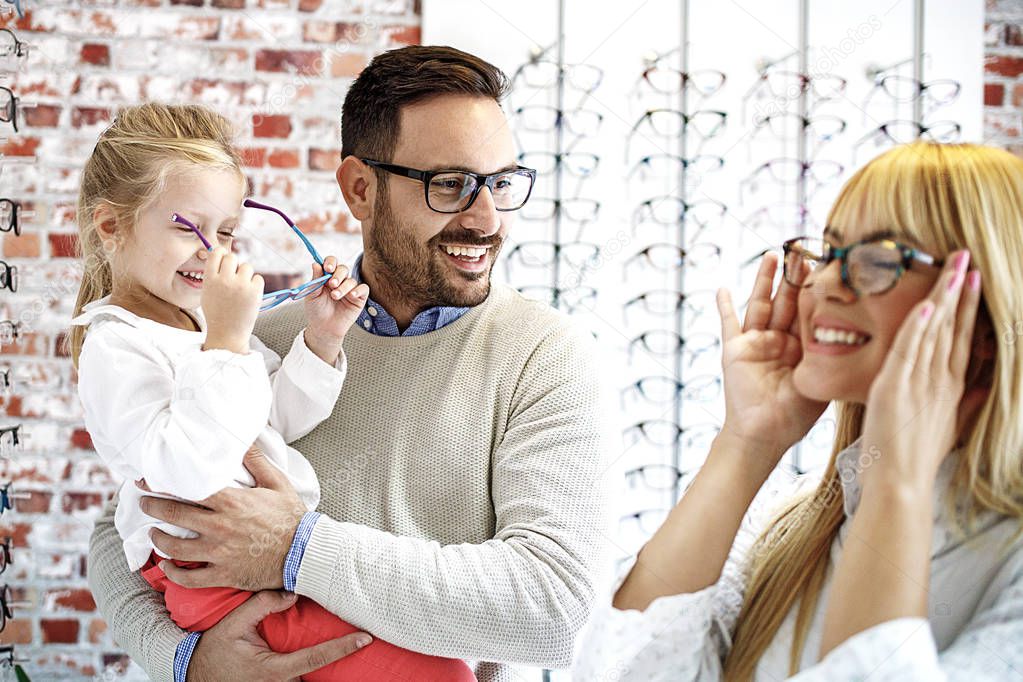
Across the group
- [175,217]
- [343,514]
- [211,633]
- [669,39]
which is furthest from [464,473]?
[669,39]

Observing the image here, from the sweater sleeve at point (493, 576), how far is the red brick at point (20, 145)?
5.00 ft

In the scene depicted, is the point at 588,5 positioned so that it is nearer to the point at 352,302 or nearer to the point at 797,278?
the point at 352,302

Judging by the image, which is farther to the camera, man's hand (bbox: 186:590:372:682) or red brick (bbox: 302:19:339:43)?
red brick (bbox: 302:19:339:43)

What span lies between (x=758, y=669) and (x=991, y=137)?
1.80m

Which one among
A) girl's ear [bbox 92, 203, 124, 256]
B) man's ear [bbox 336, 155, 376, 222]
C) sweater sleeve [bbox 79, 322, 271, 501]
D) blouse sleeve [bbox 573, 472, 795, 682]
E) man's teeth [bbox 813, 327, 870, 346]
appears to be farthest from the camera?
man's ear [bbox 336, 155, 376, 222]

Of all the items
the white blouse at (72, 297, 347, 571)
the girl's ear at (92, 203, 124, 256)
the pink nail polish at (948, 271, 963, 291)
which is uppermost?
the girl's ear at (92, 203, 124, 256)

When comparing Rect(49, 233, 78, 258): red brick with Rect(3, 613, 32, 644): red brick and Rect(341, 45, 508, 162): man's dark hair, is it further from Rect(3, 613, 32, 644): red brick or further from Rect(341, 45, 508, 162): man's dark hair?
Rect(341, 45, 508, 162): man's dark hair

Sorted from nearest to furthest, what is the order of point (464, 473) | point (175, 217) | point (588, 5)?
point (175, 217), point (464, 473), point (588, 5)

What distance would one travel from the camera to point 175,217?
1.35 m

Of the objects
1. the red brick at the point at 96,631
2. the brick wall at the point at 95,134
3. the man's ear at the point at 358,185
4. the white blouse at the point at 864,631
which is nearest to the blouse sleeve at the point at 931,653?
the white blouse at the point at 864,631

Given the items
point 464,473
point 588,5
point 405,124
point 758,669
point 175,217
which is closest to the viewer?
point 758,669

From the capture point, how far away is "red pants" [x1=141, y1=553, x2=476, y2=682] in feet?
4.48

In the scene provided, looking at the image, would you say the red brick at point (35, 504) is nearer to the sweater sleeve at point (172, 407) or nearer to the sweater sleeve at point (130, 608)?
the sweater sleeve at point (130, 608)

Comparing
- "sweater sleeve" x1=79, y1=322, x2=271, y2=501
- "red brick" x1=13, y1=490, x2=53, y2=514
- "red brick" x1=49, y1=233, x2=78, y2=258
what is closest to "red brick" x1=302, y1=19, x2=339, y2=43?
"red brick" x1=49, y1=233, x2=78, y2=258
